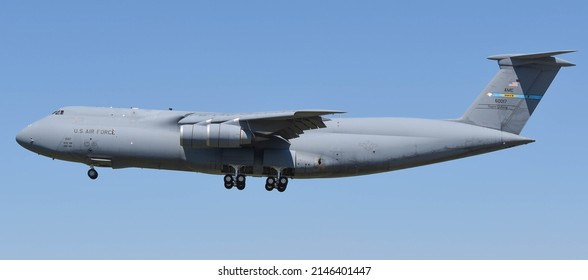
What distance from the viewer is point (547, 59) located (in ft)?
95.0

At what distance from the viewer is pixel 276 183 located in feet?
95.5

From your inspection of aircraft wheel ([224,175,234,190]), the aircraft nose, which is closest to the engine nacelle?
aircraft wheel ([224,175,234,190])

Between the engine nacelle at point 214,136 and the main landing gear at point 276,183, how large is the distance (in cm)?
164

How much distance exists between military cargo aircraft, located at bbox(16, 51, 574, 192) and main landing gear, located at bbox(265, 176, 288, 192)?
0.03 metres

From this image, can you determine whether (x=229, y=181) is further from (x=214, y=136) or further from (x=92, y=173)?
(x=92, y=173)

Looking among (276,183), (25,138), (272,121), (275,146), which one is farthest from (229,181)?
(25,138)

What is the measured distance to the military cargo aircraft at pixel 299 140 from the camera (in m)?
28.6

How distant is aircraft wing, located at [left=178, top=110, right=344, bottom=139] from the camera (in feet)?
90.0

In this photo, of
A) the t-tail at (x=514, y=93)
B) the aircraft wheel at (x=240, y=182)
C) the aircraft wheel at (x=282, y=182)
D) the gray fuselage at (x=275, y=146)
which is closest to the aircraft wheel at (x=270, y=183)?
the aircraft wheel at (x=282, y=182)

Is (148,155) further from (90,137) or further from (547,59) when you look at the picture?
(547,59)

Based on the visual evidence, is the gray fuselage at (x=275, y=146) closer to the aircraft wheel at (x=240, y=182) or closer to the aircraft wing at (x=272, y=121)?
the aircraft wheel at (x=240, y=182)
